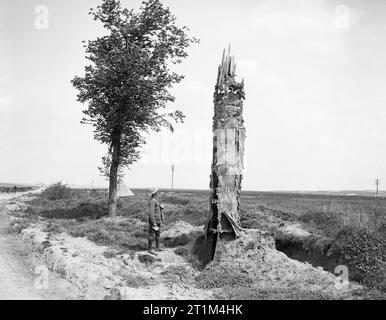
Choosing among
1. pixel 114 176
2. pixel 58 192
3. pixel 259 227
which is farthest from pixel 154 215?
pixel 58 192

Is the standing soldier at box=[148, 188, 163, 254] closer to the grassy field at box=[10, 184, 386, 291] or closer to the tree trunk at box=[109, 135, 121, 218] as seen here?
the grassy field at box=[10, 184, 386, 291]

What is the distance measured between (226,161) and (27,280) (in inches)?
280

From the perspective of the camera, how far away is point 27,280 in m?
10.8

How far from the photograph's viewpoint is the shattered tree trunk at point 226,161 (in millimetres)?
13961

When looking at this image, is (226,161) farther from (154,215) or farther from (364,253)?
(364,253)

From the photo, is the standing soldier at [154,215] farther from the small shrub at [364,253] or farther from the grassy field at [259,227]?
the small shrub at [364,253]

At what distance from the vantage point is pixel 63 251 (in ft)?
43.2

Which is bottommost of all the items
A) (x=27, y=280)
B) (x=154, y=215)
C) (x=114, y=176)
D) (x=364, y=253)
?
(x=27, y=280)

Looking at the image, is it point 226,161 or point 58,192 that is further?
point 58,192

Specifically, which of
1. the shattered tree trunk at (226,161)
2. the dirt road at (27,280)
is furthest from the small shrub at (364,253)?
the dirt road at (27,280)

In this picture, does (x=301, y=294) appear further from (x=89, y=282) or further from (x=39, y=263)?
(x=39, y=263)

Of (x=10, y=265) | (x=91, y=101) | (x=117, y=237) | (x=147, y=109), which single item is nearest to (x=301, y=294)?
(x=10, y=265)

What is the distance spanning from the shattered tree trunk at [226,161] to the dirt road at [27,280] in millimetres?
5109
